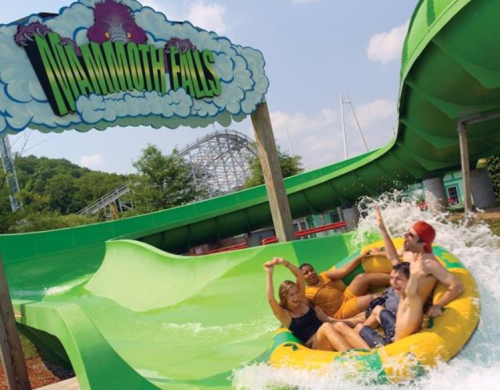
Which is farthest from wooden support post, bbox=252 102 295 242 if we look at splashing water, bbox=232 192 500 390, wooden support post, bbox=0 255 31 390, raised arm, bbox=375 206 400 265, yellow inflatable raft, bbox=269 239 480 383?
wooden support post, bbox=0 255 31 390

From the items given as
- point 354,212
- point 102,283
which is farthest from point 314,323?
point 354,212

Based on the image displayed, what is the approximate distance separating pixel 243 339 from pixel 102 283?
4.27 meters

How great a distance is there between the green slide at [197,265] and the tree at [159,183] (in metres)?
10.7

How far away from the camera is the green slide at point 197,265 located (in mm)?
3451

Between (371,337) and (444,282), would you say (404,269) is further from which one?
(371,337)

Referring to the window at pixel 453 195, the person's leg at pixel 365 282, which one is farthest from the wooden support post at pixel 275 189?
the window at pixel 453 195

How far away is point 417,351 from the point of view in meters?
2.52

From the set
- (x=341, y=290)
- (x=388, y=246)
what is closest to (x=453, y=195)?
(x=341, y=290)

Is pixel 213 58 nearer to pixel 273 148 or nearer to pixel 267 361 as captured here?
pixel 273 148

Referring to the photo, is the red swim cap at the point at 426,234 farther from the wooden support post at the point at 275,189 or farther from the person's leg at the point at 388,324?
the wooden support post at the point at 275,189

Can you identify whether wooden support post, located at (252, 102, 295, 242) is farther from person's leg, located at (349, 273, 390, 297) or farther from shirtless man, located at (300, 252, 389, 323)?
person's leg, located at (349, 273, 390, 297)

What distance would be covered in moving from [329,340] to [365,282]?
0.78 m

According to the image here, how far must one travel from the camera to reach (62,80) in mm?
4586

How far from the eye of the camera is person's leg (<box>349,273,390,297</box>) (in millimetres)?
3656
